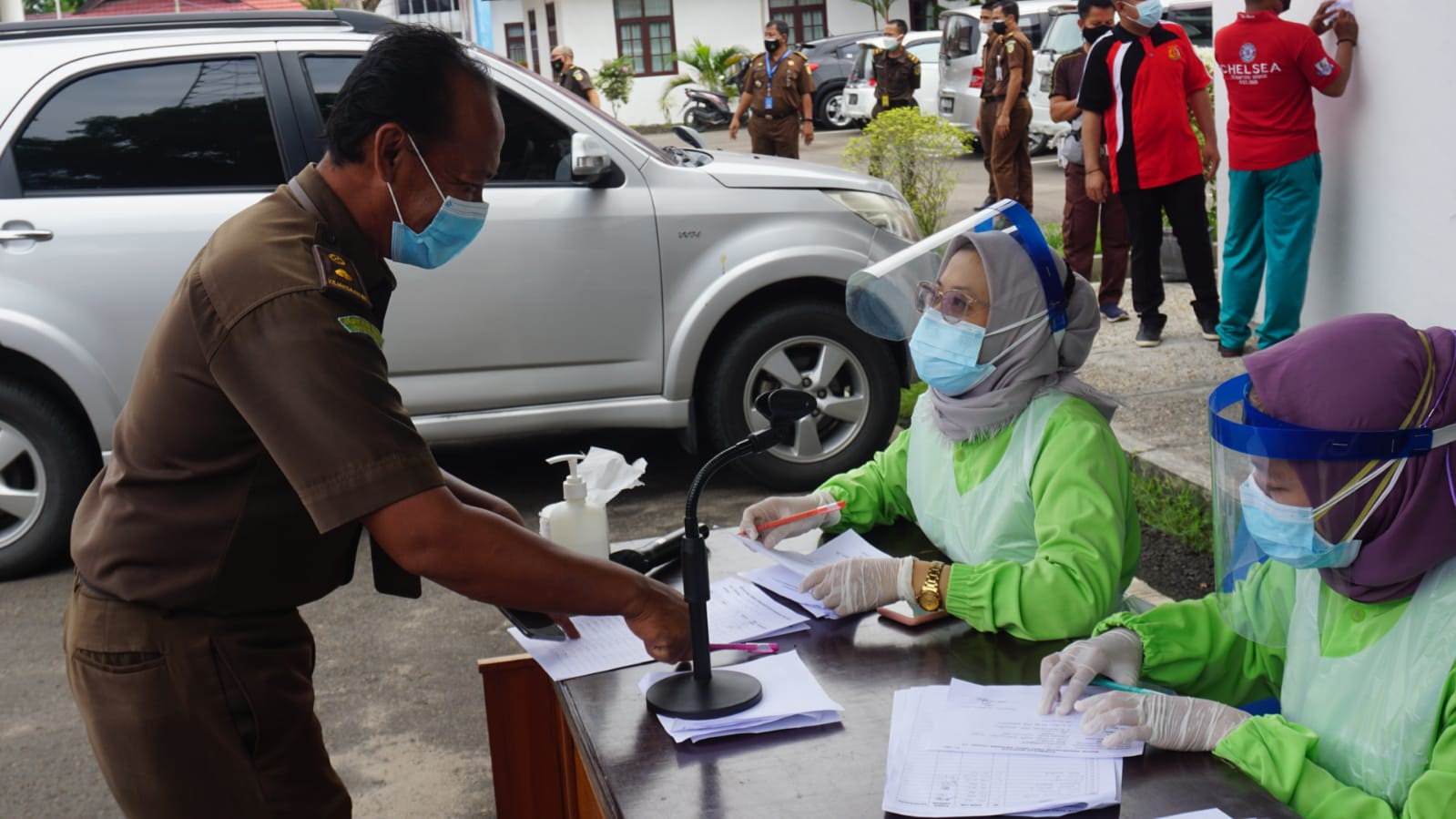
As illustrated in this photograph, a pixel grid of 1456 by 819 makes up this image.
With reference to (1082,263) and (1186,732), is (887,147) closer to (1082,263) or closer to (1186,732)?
(1082,263)

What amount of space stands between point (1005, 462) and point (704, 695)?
0.87 metres

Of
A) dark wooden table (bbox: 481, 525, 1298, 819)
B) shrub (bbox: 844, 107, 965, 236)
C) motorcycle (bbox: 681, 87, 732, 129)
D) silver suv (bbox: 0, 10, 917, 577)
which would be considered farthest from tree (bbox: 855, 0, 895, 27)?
dark wooden table (bbox: 481, 525, 1298, 819)

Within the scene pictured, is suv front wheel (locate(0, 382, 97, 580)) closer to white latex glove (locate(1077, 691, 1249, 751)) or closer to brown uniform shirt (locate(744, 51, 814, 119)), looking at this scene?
white latex glove (locate(1077, 691, 1249, 751))

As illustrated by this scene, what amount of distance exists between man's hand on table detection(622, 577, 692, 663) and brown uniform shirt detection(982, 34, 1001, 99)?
30.3 ft

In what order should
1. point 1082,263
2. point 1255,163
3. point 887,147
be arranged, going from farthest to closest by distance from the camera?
point 887,147 → point 1082,263 → point 1255,163

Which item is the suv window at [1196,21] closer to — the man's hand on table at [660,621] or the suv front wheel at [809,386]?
the suv front wheel at [809,386]

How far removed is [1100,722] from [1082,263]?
22.0 ft

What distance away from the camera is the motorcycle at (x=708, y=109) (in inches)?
1062

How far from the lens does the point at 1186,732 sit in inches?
76.5

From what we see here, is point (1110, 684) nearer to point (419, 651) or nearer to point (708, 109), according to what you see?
point (419, 651)

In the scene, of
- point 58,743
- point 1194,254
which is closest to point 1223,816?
point 58,743

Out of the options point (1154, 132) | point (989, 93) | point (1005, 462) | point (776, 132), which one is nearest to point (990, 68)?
point (989, 93)

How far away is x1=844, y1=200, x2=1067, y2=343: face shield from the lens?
275cm

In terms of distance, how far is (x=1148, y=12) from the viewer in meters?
6.97
